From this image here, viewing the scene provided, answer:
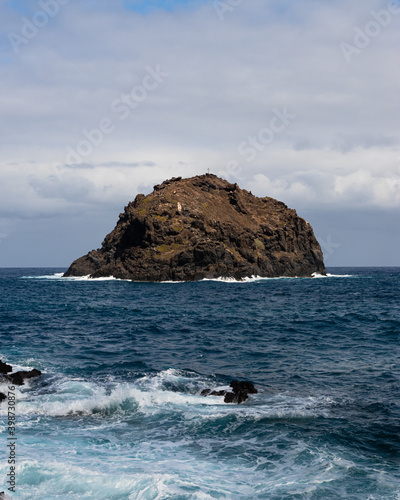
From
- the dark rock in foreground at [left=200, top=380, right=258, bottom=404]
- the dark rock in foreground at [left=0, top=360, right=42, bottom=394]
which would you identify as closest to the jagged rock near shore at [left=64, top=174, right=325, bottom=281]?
the dark rock in foreground at [left=0, top=360, right=42, bottom=394]

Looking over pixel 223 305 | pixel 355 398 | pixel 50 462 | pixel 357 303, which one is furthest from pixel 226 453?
pixel 357 303

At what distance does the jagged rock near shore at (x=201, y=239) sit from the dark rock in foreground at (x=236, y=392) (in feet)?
309

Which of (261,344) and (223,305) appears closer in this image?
(261,344)

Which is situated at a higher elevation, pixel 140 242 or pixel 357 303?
pixel 140 242

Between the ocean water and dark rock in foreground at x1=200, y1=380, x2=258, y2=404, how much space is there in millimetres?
376

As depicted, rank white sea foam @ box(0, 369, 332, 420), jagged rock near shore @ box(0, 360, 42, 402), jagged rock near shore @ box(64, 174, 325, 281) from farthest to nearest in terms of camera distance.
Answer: jagged rock near shore @ box(64, 174, 325, 281)
jagged rock near shore @ box(0, 360, 42, 402)
white sea foam @ box(0, 369, 332, 420)

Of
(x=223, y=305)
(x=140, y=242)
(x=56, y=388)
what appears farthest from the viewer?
(x=140, y=242)

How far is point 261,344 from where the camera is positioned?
104 ft

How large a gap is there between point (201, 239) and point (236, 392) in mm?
105300

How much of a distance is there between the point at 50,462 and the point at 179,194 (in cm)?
13353

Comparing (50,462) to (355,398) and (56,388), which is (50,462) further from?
(355,398)

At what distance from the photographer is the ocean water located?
38.8 ft

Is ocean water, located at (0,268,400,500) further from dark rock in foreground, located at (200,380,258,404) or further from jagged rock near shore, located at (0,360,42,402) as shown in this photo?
jagged rock near shore, located at (0,360,42,402)

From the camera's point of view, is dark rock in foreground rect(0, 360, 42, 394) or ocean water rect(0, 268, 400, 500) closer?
ocean water rect(0, 268, 400, 500)
